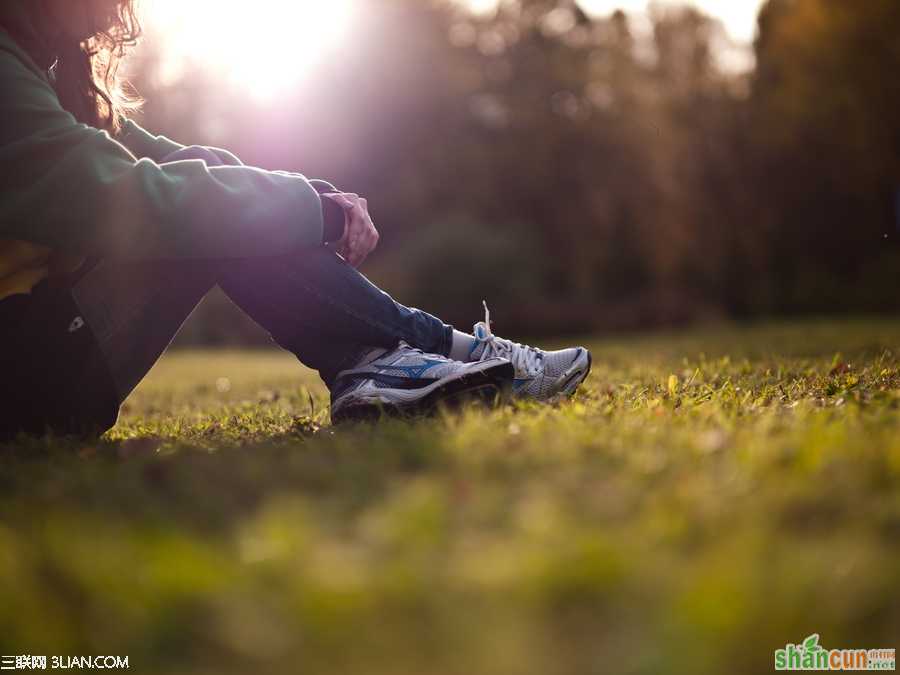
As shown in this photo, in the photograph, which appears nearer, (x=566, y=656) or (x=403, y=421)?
(x=566, y=656)

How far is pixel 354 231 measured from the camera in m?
2.31

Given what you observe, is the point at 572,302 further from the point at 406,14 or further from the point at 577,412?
the point at 577,412

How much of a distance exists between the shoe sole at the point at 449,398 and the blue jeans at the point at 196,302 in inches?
6.4

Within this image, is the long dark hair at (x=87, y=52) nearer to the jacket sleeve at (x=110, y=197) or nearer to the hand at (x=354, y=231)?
the jacket sleeve at (x=110, y=197)

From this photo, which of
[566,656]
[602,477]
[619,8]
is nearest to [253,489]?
[602,477]

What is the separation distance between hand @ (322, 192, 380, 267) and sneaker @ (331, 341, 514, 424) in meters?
0.30

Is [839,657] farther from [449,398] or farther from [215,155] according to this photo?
[215,155]

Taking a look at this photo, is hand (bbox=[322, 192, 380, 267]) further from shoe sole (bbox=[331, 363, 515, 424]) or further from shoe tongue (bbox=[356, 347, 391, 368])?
shoe sole (bbox=[331, 363, 515, 424])

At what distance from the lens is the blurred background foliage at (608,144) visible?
1631 cm

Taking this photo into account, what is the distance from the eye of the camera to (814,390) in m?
2.56

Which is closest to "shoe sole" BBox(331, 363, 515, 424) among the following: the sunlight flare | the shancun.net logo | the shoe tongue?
the shoe tongue

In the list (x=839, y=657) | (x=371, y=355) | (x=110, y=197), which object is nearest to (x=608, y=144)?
(x=371, y=355)

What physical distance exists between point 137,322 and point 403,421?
2.47 feet

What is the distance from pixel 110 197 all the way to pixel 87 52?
2.24 feet
